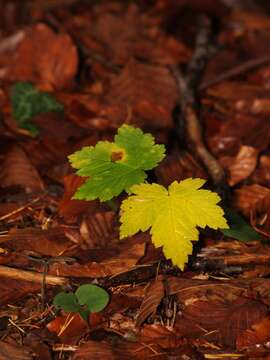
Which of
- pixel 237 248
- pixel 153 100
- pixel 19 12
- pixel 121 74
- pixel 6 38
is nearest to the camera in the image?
pixel 237 248

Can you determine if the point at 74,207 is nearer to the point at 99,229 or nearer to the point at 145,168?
the point at 99,229

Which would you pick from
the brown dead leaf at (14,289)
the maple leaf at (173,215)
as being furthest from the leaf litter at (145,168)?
the maple leaf at (173,215)

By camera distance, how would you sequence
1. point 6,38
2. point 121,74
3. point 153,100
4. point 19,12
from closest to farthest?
1. point 153,100
2. point 121,74
3. point 6,38
4. point 19,12

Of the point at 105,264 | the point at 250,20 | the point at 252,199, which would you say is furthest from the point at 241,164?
the point at 250,20

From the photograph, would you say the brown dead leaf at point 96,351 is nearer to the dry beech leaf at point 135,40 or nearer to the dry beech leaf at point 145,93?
the dry beech leaf at point 145,93

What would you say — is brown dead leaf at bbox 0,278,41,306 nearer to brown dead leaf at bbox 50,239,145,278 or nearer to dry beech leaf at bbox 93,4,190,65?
brown dead leaf at bbox 50,239,145,278

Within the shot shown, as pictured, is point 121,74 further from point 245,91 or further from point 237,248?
point 237,248

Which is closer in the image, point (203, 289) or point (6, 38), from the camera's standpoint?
point (203, 289)

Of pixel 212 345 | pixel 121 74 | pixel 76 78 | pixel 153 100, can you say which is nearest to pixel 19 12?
pixel 76 78
